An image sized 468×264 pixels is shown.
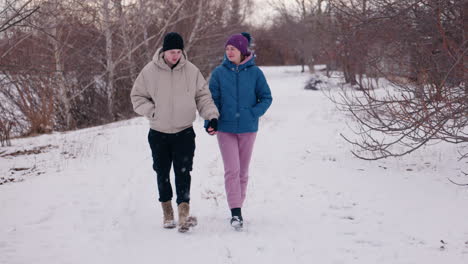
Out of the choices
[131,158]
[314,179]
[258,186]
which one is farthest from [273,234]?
[131,158]

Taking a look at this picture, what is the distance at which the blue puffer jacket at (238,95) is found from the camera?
13.9 ft

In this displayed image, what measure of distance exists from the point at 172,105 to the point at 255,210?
5.45ft

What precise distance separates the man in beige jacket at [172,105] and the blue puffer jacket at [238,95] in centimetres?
15

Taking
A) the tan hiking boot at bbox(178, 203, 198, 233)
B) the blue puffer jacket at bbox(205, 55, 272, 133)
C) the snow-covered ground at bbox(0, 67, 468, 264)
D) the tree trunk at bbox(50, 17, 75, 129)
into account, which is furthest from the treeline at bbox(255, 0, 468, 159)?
the tree trunk at bbox(50, 17, 75, 129)

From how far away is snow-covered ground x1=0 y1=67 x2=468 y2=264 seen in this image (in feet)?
12.1

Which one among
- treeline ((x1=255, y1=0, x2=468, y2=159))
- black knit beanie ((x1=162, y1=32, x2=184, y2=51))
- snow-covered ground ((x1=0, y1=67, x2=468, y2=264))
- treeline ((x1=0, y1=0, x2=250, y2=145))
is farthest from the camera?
treeline ((x1=0, y1=0, x2=250, y2=145))

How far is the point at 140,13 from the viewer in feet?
50.9

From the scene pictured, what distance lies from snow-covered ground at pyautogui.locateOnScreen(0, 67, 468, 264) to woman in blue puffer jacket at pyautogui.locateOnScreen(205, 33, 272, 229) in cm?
50

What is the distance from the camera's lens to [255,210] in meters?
4.96

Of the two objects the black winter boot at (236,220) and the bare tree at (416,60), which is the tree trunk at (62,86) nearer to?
the bare tree at (416,60)

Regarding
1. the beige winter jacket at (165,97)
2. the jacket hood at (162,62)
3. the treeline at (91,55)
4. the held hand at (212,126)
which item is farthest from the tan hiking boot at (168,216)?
the treeline at (91,55)

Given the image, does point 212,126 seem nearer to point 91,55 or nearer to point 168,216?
point 168,216

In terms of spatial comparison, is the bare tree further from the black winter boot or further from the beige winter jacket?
the beige winter jacket

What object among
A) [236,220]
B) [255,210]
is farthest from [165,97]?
[255,210]
